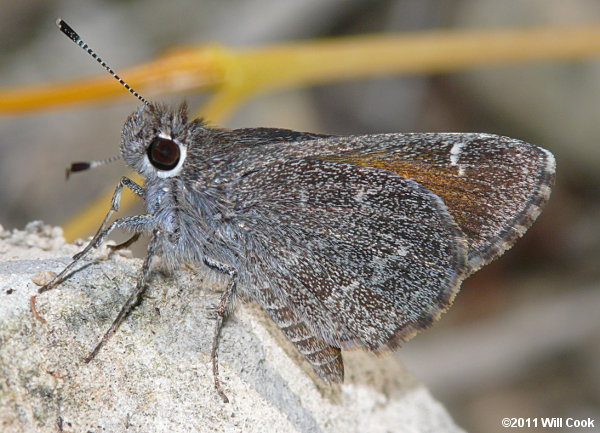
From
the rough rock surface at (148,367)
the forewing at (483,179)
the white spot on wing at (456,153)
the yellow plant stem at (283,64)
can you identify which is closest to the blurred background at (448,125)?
the yellow plant stem at (283,64)

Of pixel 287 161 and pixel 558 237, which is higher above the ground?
pixel 558 237

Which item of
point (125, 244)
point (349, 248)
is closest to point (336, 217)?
point (349, 248)

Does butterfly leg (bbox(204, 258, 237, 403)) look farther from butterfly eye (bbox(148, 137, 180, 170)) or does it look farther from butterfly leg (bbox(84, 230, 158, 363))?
butterfly eye (bbox(148, 137, 180, 170))

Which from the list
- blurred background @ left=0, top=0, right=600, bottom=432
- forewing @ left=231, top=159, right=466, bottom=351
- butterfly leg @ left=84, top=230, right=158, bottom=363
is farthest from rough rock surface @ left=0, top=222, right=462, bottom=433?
blurred background @ left=0, top=0, right=600, bottom=432

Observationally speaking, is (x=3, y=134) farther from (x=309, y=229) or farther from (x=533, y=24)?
(x=533, y=24)

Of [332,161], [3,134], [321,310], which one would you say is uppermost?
[3,134]

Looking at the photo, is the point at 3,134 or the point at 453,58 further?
the point at 3,134

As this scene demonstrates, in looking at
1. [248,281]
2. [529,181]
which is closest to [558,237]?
[529,181]
